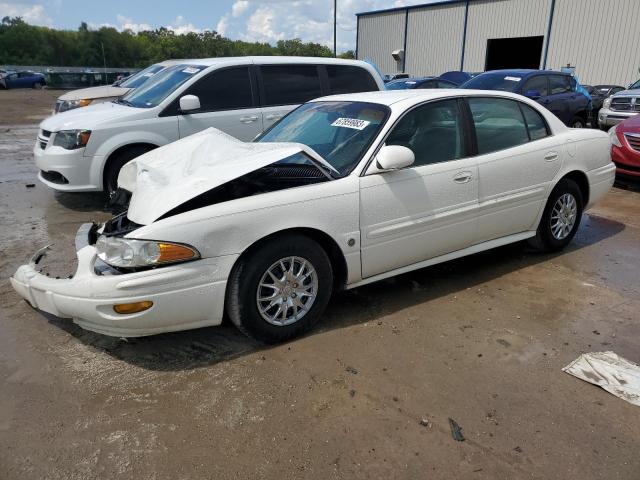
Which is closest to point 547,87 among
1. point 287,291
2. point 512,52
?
point 287,291

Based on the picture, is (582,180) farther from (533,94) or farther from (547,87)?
(547,87)

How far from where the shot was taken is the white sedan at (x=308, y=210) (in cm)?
294

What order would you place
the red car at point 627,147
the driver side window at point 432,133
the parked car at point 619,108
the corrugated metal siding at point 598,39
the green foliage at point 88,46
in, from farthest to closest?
→ the green foliage at point 88,46, the corrugated metal siding at point 598,39, the parked car at point 619,108, the red car at point 627,147, the driver side window at point 432,133

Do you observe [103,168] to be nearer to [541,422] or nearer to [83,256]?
[83,256]

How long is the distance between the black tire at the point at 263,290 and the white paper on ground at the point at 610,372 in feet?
5.30

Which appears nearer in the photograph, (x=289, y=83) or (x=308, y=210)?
(x=308, y=210)

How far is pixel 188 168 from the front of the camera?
3.45m

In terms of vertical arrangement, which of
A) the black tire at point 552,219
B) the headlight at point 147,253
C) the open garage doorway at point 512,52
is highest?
the open garage doorway at point 512,52

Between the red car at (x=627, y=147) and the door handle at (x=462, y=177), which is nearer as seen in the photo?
the door handle at (x=462, y=177)

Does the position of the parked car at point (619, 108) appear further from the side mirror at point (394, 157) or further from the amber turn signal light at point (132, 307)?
the amber turn signal light at point (132, 307)

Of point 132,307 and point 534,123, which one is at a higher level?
point 534,123

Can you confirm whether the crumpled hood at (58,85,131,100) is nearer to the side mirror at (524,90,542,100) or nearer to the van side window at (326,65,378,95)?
the van side window at (326,65,378,95)

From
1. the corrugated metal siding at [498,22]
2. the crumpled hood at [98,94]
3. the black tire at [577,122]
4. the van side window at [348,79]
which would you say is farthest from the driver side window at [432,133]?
the corrugated metal siding at [498,22]

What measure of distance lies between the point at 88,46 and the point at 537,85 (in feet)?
269
